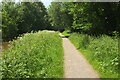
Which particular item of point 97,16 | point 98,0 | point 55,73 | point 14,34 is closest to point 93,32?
point 97,16

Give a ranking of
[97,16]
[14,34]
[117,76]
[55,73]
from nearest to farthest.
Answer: [117,76] < [55,73] < [97,16] < [14,34]

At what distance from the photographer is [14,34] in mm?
44656

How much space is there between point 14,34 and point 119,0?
30291 millimetres

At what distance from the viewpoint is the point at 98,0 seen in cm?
2023

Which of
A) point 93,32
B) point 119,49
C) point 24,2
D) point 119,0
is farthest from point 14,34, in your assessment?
point 119,49

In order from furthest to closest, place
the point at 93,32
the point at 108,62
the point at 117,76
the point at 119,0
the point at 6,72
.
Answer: the point at 93,32 < the point at 119,0 < the point at 108,62 < the point at 117,76 < the point at 6,72

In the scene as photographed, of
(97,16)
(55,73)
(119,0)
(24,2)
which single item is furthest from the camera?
(24,2)

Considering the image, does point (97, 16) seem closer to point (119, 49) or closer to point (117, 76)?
point (119, 49)

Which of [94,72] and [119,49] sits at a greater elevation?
[119,49]

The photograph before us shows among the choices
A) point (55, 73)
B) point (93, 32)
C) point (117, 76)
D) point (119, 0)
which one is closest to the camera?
point (117, 76)

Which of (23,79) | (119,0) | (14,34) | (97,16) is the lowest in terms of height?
(14,34)

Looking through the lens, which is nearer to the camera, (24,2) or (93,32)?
(93,32)

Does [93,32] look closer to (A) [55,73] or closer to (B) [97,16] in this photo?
(B) [97,16]

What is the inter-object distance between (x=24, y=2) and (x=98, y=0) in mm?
40007
